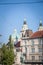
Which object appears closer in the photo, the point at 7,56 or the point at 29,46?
the point at 7,56

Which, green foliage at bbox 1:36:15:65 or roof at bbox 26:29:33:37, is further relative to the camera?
roof at bbox 26:29:33:37

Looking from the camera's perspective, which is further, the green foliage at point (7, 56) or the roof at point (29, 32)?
the roof at point (29, 32)

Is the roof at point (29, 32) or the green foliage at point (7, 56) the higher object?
the roof at point (29, 32)

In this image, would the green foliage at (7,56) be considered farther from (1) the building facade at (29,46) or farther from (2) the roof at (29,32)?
(2) the roof at (29,32)

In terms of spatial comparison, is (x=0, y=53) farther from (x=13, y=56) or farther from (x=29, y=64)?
(x=29, y=64)

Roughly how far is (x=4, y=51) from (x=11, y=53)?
0.25 meters

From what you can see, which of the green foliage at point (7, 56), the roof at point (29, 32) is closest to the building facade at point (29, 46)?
the roof at point (29, 32)

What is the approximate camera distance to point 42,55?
7.86 meters

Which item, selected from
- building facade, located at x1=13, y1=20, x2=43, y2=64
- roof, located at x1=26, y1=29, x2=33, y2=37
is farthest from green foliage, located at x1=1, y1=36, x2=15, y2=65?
roof, located at x1=26, y1=29, x2=33, y2=37

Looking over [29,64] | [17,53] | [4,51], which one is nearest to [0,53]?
[4,51]

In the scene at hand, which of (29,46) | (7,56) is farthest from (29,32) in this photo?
(7,56)

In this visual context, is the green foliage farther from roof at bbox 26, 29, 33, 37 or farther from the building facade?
roof at bbox 26, 29, 33, 37

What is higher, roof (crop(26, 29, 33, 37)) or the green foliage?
roof (crop(26, 29, 33, 37))

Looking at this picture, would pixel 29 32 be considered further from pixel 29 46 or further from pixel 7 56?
pixel 7 56
